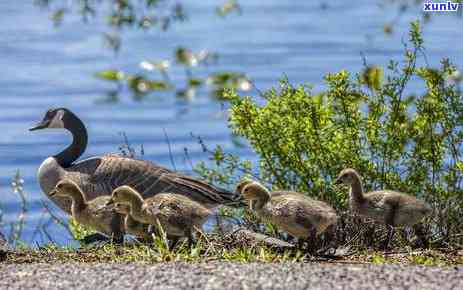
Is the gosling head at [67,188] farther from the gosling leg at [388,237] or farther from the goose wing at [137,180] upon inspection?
the gosling leg at [388,237]

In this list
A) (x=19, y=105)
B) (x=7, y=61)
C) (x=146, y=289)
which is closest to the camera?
(x=146, y=289)

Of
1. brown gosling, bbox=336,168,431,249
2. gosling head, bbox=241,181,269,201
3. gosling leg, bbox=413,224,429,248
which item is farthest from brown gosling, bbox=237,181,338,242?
gosling leg, bbox=413,224,429,248

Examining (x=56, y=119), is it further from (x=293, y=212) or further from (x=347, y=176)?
(x=293, y=212)

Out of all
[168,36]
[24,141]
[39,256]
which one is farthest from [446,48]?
[39,256]

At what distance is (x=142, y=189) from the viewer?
13758 millimetres

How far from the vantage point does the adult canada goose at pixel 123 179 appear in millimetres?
13461

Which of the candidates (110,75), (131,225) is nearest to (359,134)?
(131,225)

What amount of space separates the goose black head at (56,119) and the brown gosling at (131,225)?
3.86 metres

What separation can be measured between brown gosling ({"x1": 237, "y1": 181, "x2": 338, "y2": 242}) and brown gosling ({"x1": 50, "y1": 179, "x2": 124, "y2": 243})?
130 centimetres

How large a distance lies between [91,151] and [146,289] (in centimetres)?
1424

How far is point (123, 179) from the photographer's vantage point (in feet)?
45.5

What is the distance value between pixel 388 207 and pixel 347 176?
0.53 meters

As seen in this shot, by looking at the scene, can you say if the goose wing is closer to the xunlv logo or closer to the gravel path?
the xunlv logo

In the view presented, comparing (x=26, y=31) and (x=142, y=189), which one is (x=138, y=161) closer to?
(x=142, y=189)
